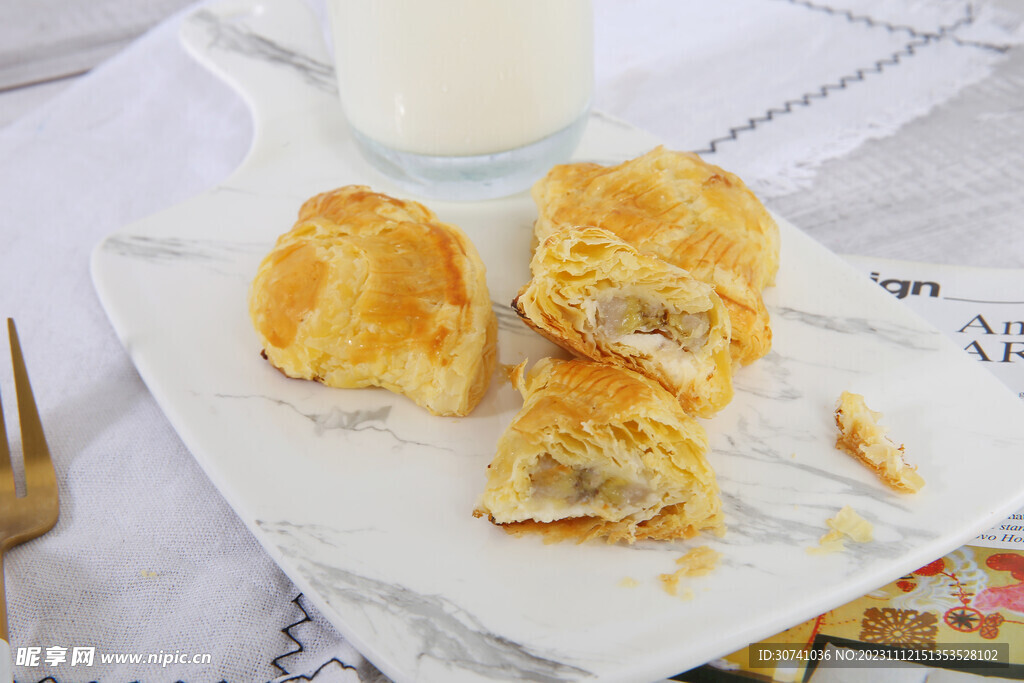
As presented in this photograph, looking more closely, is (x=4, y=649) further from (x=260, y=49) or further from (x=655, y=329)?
(x=260, y=49)

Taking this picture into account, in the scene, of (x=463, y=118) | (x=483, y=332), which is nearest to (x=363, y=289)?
(x=483, y=332)

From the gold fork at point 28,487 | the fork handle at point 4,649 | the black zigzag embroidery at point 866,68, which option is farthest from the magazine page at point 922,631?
the black zigzag embroidery at point 866,68

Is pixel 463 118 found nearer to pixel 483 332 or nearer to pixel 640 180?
pixel 640 180

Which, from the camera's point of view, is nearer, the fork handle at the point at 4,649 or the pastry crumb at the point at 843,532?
Result: the fork handle at the point at 4,649

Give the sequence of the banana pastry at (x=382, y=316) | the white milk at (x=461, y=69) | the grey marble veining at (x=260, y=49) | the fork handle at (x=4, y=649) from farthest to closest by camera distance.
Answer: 1. the grey marble veining at (x=260, y=49)
2. the white milk at (x=461, y=69)
3. the banana pastry at (x=382, y=316)
4. the fork handle at (x=4, y=649)

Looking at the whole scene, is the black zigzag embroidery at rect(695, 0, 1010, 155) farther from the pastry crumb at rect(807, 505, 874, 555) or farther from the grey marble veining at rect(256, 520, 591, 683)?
the grey marble veining at rect(256, 520, 591, 683)

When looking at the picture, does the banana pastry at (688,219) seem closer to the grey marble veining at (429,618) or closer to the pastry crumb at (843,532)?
the pastry crumb at (843,532)
